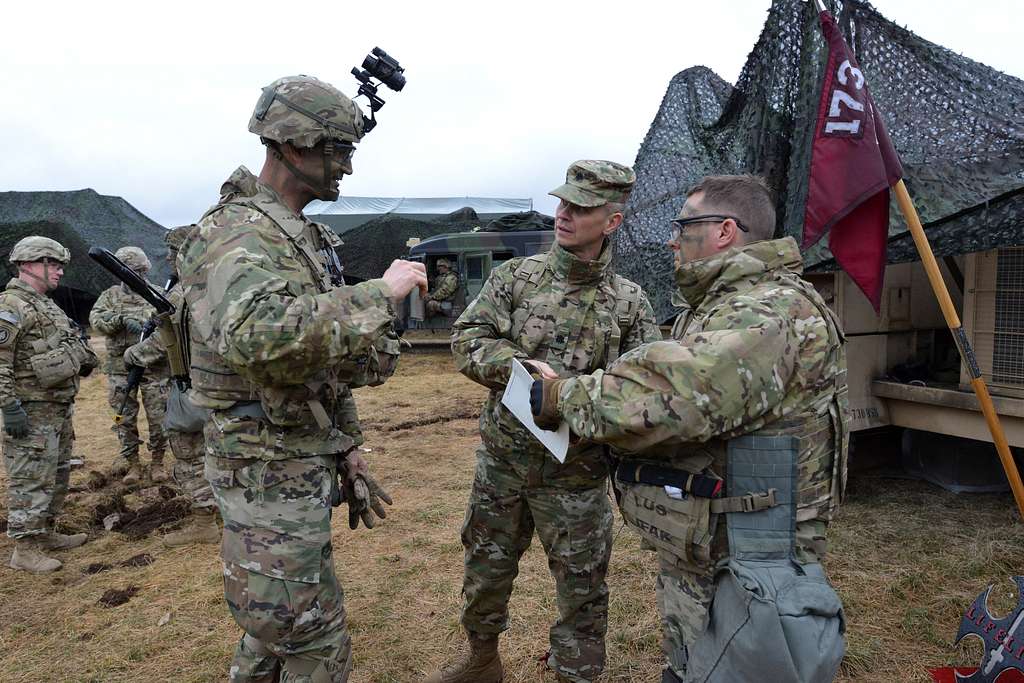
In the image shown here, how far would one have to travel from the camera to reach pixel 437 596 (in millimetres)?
4102

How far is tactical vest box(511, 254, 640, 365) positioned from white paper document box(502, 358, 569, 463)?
643mm

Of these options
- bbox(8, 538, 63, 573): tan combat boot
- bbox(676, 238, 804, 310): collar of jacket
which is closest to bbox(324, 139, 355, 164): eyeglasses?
bbox(676, 238, 804, 310): collar of jacket

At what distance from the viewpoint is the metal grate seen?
4.37 m

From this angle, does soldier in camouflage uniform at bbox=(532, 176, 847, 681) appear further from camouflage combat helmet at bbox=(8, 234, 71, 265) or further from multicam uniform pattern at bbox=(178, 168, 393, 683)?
camouflage combat helmet at bbox=(8, 234, 71, 265)

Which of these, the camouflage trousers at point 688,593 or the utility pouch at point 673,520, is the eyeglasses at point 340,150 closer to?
the utility pouch at point 673,520

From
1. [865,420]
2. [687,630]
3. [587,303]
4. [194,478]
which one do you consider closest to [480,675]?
[687,630]

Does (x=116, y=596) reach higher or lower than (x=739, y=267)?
lower

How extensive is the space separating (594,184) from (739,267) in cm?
98

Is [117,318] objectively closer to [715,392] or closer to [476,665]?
[476,665]

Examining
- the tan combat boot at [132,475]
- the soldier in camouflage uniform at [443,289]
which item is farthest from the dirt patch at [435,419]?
the soldier in camouflage uniform at [443,289]

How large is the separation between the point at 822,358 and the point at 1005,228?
9.53 feet

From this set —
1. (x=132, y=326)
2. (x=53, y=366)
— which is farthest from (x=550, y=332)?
(x=132, y=326)

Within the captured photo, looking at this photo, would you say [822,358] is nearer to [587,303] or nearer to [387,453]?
[587,303]

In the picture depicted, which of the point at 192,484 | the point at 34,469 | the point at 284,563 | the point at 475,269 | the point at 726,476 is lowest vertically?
the point at 192,484
